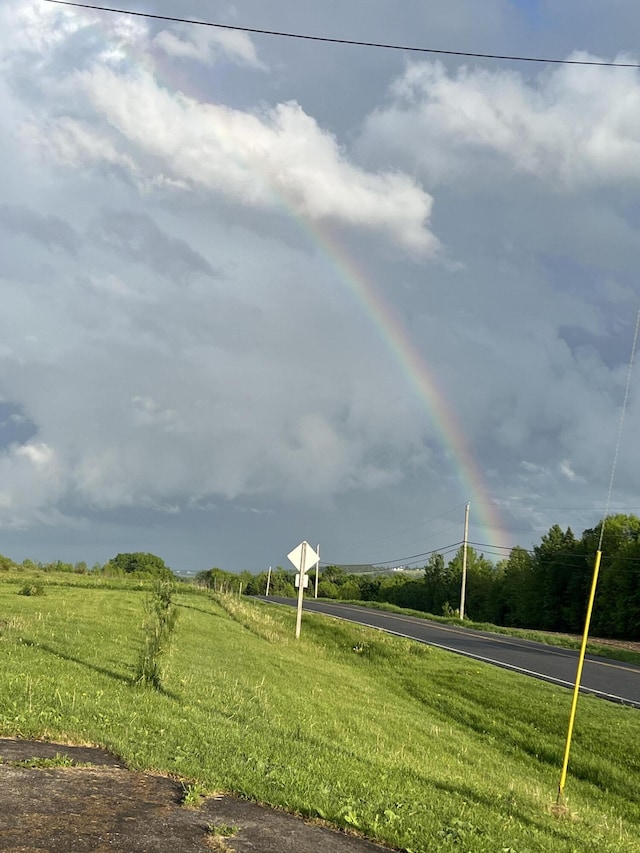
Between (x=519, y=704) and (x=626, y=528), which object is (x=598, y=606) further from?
(x=519, y=704)

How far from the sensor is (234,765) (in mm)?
7617

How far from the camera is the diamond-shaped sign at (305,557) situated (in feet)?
87.4

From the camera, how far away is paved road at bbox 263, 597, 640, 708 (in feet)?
70.9

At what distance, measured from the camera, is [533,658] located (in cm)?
2795

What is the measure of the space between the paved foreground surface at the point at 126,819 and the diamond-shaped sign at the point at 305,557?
19.6 meters

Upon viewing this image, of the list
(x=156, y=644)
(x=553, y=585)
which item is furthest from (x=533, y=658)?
(x=553, y=585)

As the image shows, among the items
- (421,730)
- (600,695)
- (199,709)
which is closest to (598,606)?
(600,695)

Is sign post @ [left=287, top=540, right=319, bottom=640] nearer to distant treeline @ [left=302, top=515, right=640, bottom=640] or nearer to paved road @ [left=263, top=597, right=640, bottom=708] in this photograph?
paved road @ [left=263, top=597, right=640, bottom=708]

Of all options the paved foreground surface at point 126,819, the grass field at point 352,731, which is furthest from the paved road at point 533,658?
the paved foreground surface at point 126,819

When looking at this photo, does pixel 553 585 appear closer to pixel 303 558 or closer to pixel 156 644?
pixel 303 558

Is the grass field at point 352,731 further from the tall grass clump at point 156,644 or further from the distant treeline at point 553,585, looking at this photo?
the distant treeline at point 553,585

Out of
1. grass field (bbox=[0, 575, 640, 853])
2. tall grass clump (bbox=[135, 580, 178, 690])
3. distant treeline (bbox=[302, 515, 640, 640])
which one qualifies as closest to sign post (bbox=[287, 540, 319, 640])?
grass field (bbox=[0, 575, 640, 853])

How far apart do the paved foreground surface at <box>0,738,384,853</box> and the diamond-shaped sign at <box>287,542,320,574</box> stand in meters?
19.6

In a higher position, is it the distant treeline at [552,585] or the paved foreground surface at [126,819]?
the paved foreground surface at [126,819]
